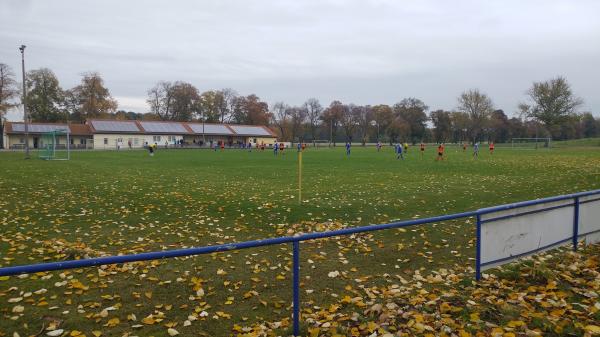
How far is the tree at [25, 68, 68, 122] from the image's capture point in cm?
8688

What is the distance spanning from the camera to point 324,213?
1116 centimetres

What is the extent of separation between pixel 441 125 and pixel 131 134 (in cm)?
8864

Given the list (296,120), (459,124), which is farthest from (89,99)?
(459,124)

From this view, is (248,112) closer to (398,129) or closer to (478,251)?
(398,129)

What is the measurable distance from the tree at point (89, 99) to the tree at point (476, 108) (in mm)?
87523

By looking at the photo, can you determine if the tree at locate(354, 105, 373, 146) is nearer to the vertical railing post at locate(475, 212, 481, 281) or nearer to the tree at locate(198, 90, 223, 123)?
the tree at locate(198, 90, 223, 123)

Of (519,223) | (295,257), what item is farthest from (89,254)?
(519,223)

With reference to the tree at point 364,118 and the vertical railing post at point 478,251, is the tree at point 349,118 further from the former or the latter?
the vertical railing post at point 478,251

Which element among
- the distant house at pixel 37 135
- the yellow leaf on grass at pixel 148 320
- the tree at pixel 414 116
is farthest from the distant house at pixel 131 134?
the yellow leaf on grass at pixel 148 320

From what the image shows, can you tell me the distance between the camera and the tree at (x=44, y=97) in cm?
8688

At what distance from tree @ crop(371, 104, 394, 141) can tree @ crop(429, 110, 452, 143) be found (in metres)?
15.1

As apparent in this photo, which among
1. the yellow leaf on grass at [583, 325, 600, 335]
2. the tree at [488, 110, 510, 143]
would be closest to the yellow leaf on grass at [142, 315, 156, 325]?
the yellow leaf on grass at [583, 325, 600, 335]

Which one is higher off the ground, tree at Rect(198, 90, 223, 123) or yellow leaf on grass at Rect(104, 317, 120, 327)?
tree at Rect(198, 90, 223, 123)

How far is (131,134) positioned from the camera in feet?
274
